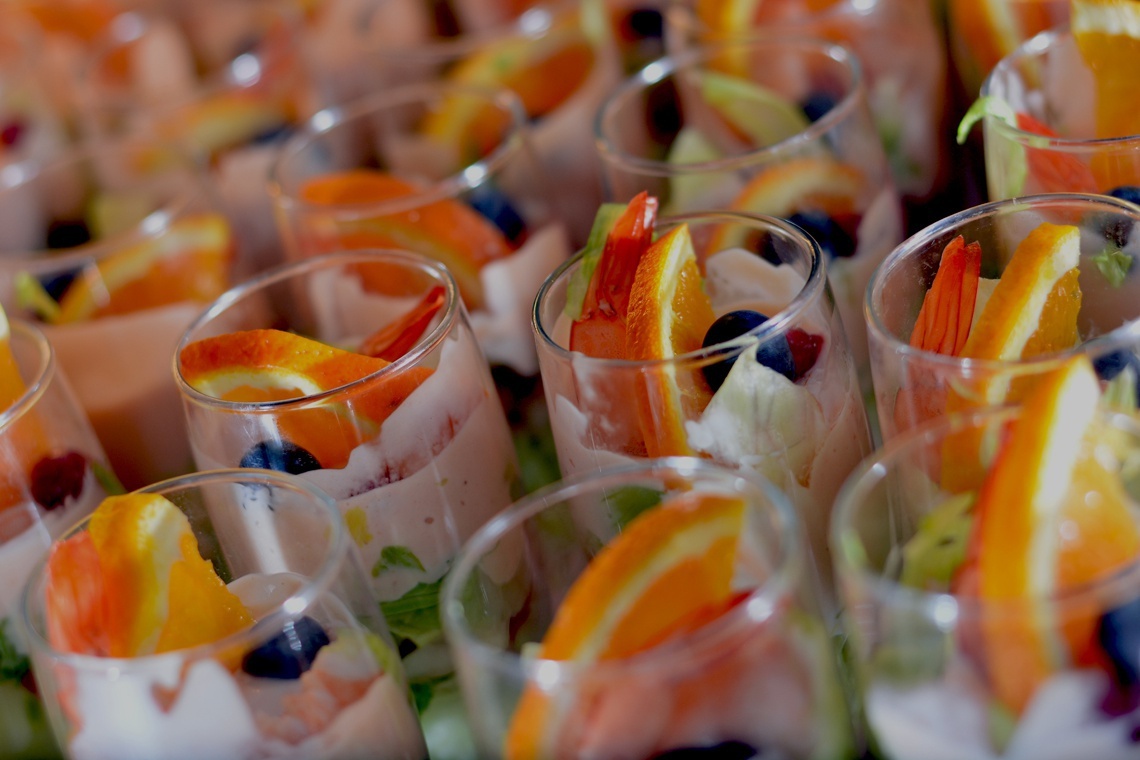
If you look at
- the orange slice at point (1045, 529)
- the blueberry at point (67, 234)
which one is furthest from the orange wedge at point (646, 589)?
the blueberry at point (67, 234)

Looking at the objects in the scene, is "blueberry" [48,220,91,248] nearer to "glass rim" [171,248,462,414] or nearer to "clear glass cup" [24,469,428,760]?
"glass rim" [171,248,462,414]

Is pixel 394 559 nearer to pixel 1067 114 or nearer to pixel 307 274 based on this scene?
pixel 307 274

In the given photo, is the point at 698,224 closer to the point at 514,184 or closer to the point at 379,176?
the point at 514,184

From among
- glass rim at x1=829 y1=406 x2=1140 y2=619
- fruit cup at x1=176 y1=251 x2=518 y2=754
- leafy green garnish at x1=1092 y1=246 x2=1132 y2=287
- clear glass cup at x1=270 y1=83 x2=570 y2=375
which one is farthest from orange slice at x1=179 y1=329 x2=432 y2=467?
leafy green garnish at x1=1092 y1=246 x2=1132 y2=287

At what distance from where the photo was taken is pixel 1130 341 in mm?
652

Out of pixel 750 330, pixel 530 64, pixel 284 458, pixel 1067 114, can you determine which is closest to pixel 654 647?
pixel 750 330

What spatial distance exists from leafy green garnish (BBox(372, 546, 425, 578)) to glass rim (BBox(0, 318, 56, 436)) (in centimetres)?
30

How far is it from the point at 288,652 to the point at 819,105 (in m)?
0.69

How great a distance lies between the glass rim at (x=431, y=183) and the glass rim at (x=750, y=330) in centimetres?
26

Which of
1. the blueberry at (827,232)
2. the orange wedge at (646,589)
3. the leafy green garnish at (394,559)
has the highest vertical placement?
the orange wedge at (646,589)

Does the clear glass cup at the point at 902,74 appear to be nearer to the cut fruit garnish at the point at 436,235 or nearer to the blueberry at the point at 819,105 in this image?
the blueberry at the point at 819,105

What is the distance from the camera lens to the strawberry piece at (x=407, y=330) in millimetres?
897

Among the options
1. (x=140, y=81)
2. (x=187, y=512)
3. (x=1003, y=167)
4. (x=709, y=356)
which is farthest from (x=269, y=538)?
(x=140, y=81)

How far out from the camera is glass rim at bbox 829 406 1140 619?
507 mm
